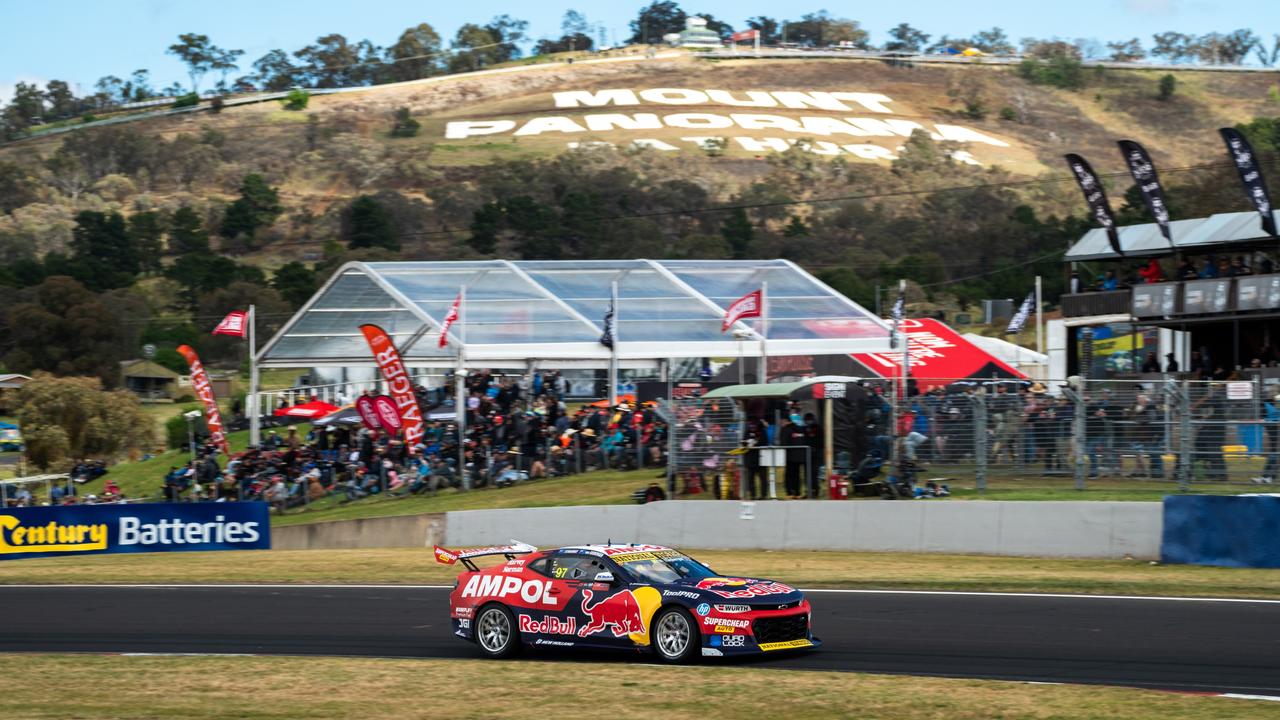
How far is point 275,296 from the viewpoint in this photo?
8988 cm

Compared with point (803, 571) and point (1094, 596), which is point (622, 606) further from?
point (803, 571)

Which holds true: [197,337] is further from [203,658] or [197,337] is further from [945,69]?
[945,69]

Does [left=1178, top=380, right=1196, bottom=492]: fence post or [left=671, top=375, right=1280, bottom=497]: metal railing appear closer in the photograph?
[left=671, top=375, right=1280, bottom=497]: metal railing

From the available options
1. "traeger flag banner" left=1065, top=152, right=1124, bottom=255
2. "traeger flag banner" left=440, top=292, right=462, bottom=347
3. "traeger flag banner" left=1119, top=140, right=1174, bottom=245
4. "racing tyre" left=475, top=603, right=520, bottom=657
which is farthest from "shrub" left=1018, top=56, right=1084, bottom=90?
"racing tyre" left=475, top=603, right=520, bottom=657

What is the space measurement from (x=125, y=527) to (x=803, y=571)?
17139 mm

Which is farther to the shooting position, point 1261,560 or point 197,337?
point 197,337

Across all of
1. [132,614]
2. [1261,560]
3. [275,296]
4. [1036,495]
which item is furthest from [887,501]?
[275,296]

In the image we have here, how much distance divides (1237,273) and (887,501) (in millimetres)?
17830

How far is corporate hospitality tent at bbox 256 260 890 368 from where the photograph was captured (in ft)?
126

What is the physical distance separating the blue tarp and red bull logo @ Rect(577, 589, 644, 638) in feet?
33.1

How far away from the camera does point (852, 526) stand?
24750 mm

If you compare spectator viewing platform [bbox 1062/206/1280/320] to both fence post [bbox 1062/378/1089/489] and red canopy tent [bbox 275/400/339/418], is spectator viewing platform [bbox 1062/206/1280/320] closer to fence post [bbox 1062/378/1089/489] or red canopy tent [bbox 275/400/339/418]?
fence post [bbox 1062/378/1089/489]

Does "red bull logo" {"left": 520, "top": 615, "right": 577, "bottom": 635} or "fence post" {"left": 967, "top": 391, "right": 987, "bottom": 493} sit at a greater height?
"fence post" {"left": 967, "top": 391, "right": 987, "bottom": 493}

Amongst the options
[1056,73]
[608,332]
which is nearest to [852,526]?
[608,332]
